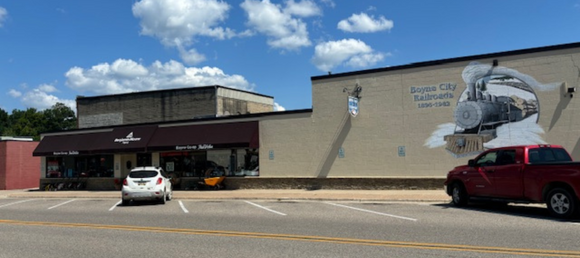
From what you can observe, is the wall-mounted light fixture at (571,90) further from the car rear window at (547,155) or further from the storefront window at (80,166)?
the storefront window at (80,166)

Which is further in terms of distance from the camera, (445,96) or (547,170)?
(445,96)

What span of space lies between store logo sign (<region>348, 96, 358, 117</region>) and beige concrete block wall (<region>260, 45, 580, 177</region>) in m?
0.32

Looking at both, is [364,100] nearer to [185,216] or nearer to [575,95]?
[575,95]

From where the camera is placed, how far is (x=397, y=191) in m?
19.5

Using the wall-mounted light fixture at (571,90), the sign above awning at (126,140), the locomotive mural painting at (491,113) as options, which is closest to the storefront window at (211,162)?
the sign above awning at (126,140)

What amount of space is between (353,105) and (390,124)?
6.28ft

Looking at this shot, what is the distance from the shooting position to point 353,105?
828 inches

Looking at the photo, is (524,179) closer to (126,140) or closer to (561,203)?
(561,203)

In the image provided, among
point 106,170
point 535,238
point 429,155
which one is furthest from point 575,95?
point 106,170

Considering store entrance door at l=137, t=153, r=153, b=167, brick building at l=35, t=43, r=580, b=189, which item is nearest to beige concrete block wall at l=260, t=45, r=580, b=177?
→ brick building at l=35, t=43, r=580, b=189

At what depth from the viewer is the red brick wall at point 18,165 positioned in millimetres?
34469

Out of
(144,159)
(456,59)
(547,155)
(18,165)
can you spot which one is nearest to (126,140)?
(144,159)

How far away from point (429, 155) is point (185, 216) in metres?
11.3

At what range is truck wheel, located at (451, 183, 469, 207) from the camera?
13848 mm
